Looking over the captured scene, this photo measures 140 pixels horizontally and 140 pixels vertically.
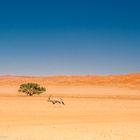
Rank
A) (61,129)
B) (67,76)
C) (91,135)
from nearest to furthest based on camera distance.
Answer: (91,135), (61,129), (67,76)

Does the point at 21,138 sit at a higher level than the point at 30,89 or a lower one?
lower

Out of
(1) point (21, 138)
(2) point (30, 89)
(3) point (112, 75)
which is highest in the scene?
(3) point (112, 75)

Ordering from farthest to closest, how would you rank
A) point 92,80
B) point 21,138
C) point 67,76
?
point 67,76
point 92,80
point 21,138

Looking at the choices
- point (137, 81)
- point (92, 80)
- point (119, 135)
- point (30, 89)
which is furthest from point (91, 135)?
point (92, 80)

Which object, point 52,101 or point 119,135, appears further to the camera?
point 52,101

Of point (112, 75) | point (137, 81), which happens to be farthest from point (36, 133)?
point (112, 75)

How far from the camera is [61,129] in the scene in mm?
16969

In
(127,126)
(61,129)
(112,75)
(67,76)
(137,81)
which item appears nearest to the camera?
(61,129)

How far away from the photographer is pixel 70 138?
46.8 ft

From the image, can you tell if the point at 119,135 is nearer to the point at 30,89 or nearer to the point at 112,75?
the point at 30,89

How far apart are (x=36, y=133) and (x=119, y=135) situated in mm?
2967

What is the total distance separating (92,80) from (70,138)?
112868mm

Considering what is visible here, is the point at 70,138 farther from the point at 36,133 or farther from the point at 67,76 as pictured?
the point at 67,76

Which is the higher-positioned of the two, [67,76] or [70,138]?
[67,76]
